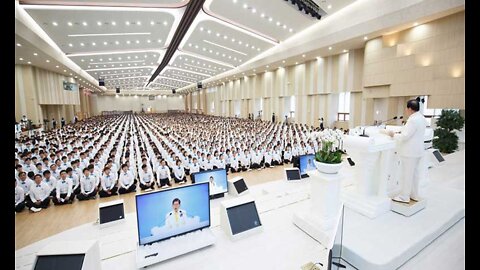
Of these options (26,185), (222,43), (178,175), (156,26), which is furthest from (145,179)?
(222,43)

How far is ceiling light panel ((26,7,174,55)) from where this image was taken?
37.0 feet

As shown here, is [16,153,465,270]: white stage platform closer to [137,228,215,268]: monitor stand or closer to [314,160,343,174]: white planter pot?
[137,228,215,268]: monitor stand

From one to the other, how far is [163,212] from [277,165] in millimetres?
7790

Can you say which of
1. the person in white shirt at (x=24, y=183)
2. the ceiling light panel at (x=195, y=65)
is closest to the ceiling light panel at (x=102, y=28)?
the ceiling light panel at (x=195, y=65)

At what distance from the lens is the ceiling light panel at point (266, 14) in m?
11.7

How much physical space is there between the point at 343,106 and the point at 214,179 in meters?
17.4

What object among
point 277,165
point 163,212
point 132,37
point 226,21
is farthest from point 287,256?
point 132,37

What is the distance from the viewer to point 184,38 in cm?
1706

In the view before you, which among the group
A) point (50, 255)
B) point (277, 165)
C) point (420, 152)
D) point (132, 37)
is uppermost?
point (132, 37)

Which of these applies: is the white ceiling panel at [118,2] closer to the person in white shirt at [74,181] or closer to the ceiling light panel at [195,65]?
the person in white shirt at [74,181]

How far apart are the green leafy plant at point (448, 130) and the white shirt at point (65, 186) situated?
13252 millimetres

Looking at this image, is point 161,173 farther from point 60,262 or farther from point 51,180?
point 60,262
